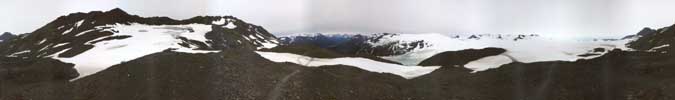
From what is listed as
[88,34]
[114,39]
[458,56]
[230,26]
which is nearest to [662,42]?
[458,56]

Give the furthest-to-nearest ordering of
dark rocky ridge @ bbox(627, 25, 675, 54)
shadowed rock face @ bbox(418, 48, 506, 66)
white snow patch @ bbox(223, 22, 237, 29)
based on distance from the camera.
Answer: white snow patch @ bbox(223, 22, 237, 29), dark rocky ridge @ bbox(627, 25, 675, 54), shadowed rock face @ bbox(418, 48, 506, 66)

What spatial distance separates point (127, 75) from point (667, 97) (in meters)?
32.4

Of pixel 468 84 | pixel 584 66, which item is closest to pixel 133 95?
pixel 468 84

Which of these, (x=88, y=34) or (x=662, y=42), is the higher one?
(x=88, y=34)

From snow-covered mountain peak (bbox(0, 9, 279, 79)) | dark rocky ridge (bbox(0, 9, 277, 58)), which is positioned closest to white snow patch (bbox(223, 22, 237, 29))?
snow-covered mountain peak (bbox(0, 9, 279, 79))

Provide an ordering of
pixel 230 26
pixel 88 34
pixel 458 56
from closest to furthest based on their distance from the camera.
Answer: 1. pixel 458 56
2. pixel 88 34
3. pixel 230 26

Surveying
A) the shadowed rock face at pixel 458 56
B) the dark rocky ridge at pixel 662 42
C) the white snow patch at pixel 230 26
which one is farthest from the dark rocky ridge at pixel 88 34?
the dark rocky ridge at pixel 662 42

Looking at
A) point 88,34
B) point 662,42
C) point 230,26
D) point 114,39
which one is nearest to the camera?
point 114,39

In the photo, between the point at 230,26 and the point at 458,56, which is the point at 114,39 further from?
the point at 230,26

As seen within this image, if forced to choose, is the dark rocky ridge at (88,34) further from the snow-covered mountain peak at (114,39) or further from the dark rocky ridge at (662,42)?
the dark rocky ridge at (662,42)

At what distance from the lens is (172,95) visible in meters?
36.3

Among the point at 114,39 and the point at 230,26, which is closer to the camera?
the point at 114,39

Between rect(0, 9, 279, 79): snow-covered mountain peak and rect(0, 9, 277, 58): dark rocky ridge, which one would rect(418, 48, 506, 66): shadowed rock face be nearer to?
rect(0, 9, 279, 79): snow-covered mountain peak

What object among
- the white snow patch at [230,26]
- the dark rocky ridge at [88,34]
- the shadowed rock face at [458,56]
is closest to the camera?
the shadowed rock face at [458,56]
